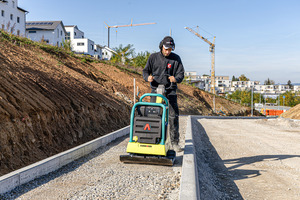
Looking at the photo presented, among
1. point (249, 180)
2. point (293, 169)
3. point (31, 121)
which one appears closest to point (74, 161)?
point (31, 121)

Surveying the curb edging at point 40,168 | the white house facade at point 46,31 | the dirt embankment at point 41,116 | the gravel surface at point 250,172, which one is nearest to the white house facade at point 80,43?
the white house facade at point 46,31

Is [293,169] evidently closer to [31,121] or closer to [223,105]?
[31,121]

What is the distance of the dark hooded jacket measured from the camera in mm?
5766

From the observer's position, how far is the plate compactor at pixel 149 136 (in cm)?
503

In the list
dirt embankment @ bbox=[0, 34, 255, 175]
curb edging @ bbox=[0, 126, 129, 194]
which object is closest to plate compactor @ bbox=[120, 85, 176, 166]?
curb edging @ bbox=[0, 126, 129, 194]

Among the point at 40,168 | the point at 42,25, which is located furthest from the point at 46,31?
the point at 40,168

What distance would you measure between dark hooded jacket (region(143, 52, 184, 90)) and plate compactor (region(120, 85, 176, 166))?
584mm

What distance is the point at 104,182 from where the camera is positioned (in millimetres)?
4383

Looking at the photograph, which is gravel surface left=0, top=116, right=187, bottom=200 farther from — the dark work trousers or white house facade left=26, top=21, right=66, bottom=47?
white house facade left=26, top=21, right=66, bottom=47

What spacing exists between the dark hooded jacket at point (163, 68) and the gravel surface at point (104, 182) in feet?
5.69

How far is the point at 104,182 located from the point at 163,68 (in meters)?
2.61

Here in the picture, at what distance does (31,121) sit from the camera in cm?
730

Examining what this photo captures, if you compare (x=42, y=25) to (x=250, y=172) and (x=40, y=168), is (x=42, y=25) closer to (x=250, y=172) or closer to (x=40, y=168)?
(x=40, y=168)

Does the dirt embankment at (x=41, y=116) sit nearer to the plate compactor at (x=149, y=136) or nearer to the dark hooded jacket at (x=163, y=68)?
the plate compactor at (x=149, y=136)
